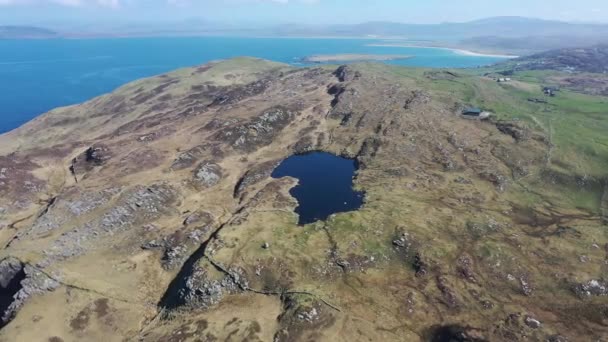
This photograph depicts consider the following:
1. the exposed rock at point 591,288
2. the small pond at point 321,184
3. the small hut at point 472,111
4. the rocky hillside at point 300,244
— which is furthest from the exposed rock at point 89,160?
the small hut at point 472,111

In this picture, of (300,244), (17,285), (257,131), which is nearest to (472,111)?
(257,131)

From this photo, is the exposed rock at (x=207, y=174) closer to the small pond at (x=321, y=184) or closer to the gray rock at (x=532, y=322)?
the small pond at (x=321, y=184)

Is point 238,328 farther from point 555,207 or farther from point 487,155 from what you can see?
point 487,155

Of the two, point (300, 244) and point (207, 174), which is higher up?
point (207, 174)

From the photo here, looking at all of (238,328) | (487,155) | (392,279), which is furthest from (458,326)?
(487,155)

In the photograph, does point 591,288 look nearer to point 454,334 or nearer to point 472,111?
point 454,334

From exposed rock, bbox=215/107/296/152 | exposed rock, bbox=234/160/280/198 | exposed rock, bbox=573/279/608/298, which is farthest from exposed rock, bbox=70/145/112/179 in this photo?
exposed rock, bbox=573/279/608/298
